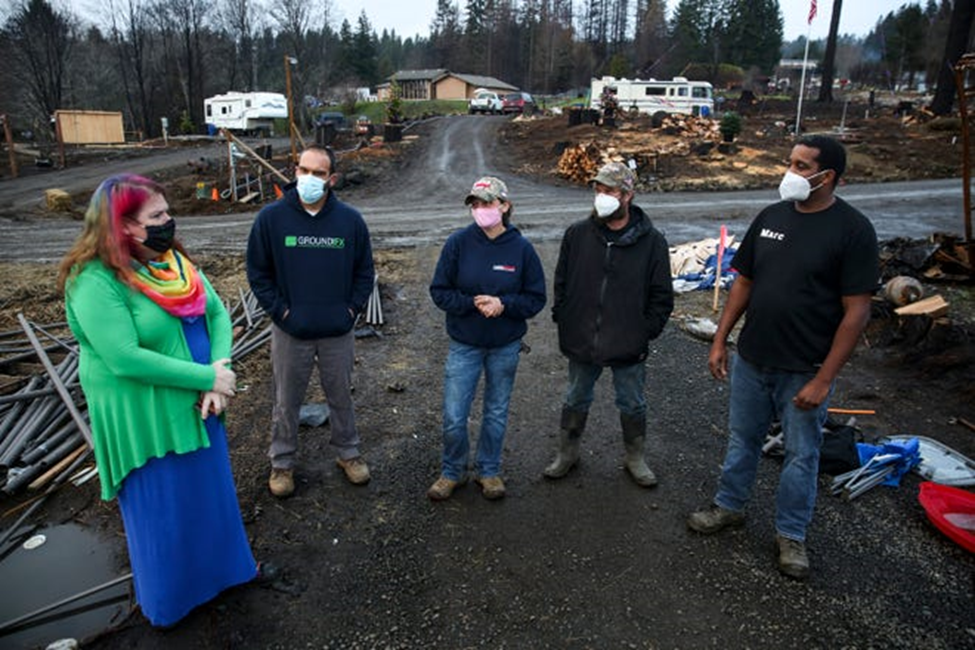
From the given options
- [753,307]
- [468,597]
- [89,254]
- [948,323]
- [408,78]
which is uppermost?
[408,78]

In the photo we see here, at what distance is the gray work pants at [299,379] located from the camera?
382 cm

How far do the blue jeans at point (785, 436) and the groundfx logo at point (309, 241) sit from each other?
8.44 feet

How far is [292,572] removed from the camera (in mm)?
3311

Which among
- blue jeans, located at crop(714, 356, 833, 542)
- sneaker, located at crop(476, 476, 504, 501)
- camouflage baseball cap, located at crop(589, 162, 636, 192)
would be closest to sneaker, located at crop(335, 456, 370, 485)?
sneaker, located at crop(476, 476, 504, 501)

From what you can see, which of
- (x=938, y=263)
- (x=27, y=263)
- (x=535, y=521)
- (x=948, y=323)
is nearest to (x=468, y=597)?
(x=535, y=521)

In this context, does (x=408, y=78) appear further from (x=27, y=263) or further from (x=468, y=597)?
(x=468, y=597)

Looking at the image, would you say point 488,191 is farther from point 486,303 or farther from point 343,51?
point 343,51

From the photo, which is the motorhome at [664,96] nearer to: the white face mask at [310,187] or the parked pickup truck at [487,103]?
the parked pickup truck at [487,103]

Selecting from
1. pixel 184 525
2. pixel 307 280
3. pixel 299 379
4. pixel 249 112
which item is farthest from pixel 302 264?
pixel 249 112

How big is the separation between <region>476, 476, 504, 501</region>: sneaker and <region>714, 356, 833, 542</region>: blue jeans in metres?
1.43

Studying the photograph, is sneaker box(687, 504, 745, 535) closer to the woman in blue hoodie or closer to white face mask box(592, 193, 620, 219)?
the woman in blue hoodie

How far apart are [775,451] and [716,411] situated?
871 millimetres

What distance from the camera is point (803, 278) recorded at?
10.1 feet

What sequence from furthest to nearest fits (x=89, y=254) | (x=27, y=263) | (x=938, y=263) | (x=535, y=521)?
1. (x=27, y=263)
2. (x=938, y=263)
3. (x=535, y=521)
4. (x=89, y=254)
